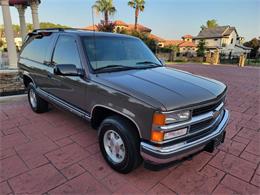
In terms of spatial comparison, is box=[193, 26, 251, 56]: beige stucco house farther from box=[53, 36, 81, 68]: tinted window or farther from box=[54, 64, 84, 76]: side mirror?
box=[54, 64, 84, 76]: side mirror

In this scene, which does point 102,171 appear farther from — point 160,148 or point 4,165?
point 4,165

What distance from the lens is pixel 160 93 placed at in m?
1.92

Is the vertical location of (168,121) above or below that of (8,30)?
below

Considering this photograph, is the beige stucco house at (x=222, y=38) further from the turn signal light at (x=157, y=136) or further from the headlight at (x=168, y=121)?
the turn signal light at (x=157, y=136)

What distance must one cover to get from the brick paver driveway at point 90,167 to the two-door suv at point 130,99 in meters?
0.29

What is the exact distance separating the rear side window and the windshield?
1.16m

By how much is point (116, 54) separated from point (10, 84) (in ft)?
18.6

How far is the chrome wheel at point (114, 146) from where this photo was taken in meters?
2.28

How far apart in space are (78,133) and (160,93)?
203 centimetres

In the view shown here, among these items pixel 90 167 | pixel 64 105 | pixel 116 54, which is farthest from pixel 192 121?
pixel 64 105

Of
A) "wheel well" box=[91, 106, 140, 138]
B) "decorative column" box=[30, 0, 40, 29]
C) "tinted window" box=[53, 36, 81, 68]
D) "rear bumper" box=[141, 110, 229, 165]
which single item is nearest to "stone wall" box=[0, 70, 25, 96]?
"tinted window" box=[53, 36, 81, 68]

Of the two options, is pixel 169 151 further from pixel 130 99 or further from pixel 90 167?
pixel 90 167

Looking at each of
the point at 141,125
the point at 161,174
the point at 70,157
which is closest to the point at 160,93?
the point at 141,125

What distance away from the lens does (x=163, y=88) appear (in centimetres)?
206
